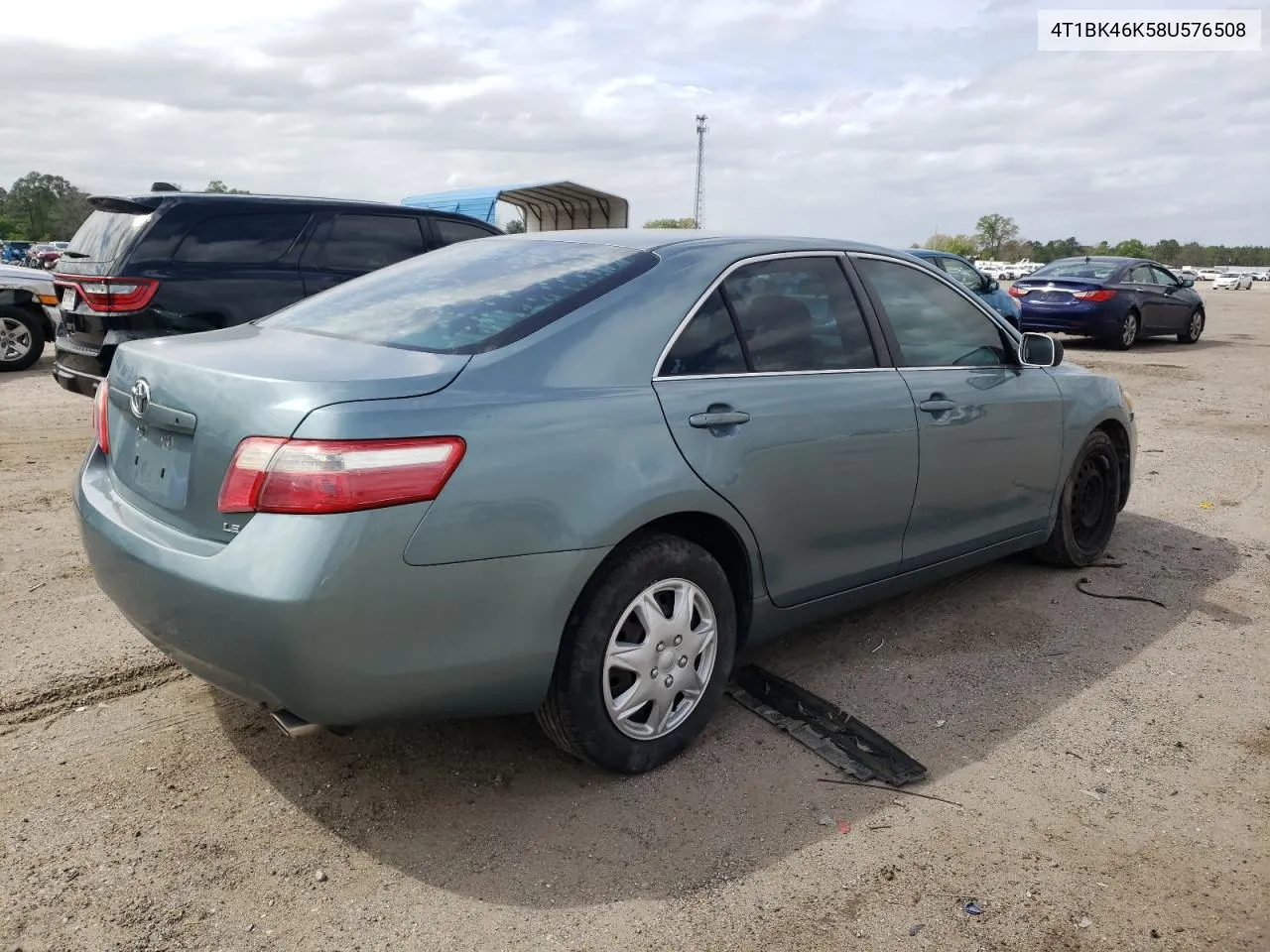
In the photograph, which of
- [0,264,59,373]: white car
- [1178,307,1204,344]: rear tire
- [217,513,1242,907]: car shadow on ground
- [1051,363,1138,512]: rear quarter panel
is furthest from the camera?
[1178,307,1204,344]: rear tire

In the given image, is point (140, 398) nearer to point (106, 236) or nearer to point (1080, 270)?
point (106, 236)

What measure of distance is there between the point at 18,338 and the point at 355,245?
19.1 ft

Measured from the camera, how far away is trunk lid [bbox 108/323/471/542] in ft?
8.55

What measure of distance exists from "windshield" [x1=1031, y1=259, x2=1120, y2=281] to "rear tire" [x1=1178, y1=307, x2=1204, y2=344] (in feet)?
8.68

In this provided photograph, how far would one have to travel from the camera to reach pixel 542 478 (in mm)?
2732

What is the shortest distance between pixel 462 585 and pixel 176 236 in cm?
539

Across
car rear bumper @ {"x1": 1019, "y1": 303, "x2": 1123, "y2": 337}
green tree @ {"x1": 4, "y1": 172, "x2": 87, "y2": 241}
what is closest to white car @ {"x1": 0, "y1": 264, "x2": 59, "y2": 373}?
car rear bumper @ {"x1": 1019, "y1": 303, "x2": 1123, "y2": 337}

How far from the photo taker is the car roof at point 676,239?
3.53 meters

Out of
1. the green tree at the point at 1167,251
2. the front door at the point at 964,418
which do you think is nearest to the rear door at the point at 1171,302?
the front door at the point at 964,418

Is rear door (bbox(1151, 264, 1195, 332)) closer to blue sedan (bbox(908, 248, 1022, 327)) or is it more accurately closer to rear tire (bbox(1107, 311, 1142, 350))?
rear tire (bbox(1107, 311, 1142, 350))

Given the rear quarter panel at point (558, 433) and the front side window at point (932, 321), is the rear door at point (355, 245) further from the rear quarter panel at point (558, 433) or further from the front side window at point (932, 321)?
the rear quarter panel at point (558, 433)

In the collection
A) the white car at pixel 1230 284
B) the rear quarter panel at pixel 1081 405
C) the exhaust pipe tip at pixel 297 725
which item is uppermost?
the white car at pixel 1230 284

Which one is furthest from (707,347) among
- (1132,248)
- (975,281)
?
(1132,248)

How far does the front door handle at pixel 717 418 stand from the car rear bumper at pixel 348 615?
0.56m
